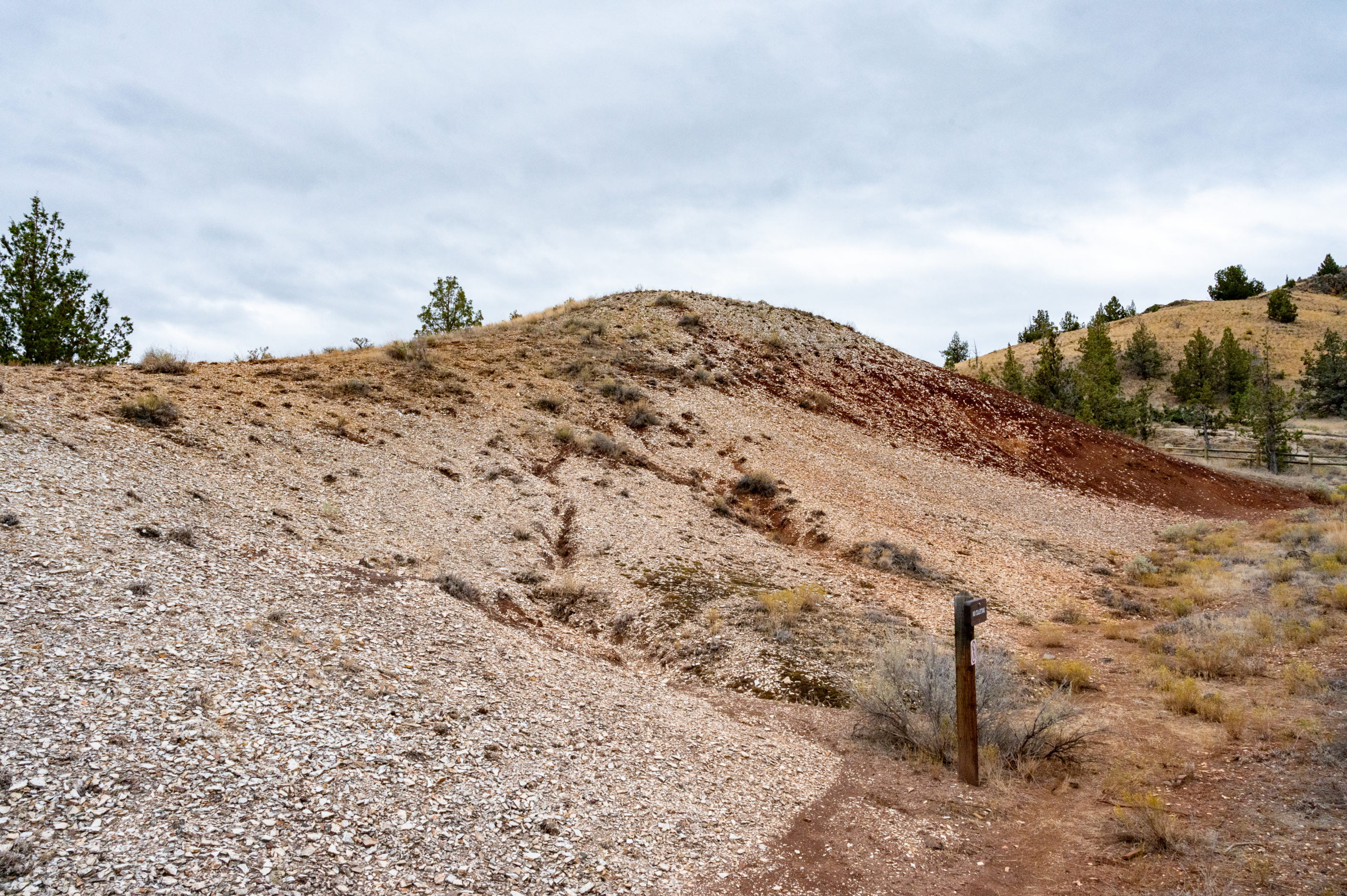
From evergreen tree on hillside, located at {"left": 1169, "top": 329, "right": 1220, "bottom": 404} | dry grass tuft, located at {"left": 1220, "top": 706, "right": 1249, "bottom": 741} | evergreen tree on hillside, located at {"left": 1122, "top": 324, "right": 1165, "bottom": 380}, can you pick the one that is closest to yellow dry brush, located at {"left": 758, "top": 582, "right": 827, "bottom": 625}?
dry grass tuft, located at {"left": 1220, "top": 706, "right": 1249, "bottom": 741}

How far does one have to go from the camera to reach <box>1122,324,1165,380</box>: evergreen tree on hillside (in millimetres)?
70000

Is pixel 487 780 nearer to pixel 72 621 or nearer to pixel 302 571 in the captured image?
pixel 72 621

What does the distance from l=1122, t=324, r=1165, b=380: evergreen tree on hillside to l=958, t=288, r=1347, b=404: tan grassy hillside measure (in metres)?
0.95

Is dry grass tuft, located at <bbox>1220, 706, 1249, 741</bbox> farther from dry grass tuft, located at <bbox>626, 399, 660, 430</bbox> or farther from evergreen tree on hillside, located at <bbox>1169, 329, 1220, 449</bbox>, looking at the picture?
evergreen tree on hillside, located at <bbox>1169, 329, 1220, 449</bbox>

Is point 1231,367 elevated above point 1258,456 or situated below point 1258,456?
above

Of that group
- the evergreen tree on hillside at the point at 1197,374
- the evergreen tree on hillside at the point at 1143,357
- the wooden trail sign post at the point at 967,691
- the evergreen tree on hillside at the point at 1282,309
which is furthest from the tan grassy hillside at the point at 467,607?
the evergreen tree on hillside at the point at 1282,309

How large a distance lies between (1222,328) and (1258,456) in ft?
158

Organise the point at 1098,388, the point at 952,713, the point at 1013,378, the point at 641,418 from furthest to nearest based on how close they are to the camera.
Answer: the point at 1013,378, the point at 1098,388, the point at 641,418, the point at 952,713

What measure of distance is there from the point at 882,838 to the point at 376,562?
869cm

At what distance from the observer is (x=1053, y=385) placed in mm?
45062

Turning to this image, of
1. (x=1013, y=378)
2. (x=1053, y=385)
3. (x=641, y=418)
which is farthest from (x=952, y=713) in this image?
(x=1013, y=378)

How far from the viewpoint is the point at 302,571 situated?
10609mm

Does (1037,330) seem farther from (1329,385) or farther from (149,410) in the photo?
(149,410)

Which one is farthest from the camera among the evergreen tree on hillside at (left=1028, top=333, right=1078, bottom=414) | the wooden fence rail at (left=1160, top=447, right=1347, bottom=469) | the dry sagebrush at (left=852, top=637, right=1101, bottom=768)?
the evergreen tree on hillside at (left=1028, top=333, right=1078, bottom=414)
